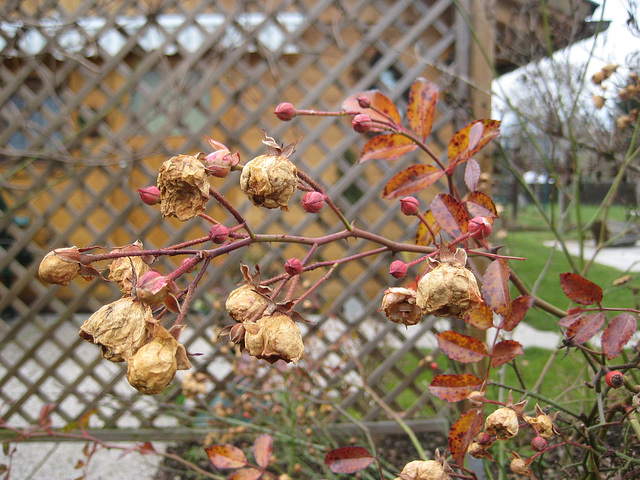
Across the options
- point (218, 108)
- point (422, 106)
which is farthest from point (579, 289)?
point (218, 108)

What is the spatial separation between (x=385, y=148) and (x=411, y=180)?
55mm

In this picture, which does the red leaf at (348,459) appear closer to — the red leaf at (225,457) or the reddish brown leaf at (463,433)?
the reddish brown leaf at (463,433)

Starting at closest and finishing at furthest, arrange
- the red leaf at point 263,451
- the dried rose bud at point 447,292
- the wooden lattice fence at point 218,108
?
the dried rose bud at point 447,292, the red leaf at point 263,451, the wooden lattice fence at point 218,108

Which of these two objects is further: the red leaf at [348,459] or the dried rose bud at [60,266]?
the red leaf at [348,459]

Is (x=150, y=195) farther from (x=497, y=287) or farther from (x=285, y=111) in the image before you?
(x=497, y=287)

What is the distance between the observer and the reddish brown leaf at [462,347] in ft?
1.52

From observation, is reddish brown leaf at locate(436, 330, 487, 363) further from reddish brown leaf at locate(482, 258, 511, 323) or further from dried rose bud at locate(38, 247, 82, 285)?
dried rose bud at locate(38, 247, 82, 285)

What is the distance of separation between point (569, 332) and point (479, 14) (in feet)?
4.44

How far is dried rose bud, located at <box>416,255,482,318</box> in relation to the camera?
10.4 inches

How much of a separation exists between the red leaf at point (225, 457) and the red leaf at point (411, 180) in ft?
1.27

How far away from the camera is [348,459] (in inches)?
17.9

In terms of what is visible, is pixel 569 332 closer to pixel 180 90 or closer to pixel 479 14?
pixel 479 14

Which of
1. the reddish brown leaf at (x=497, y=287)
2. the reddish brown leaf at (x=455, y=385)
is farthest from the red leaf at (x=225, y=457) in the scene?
the reddish brown leaf at (x=497, y=287)

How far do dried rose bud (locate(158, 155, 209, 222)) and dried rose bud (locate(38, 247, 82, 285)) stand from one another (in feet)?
0.23
